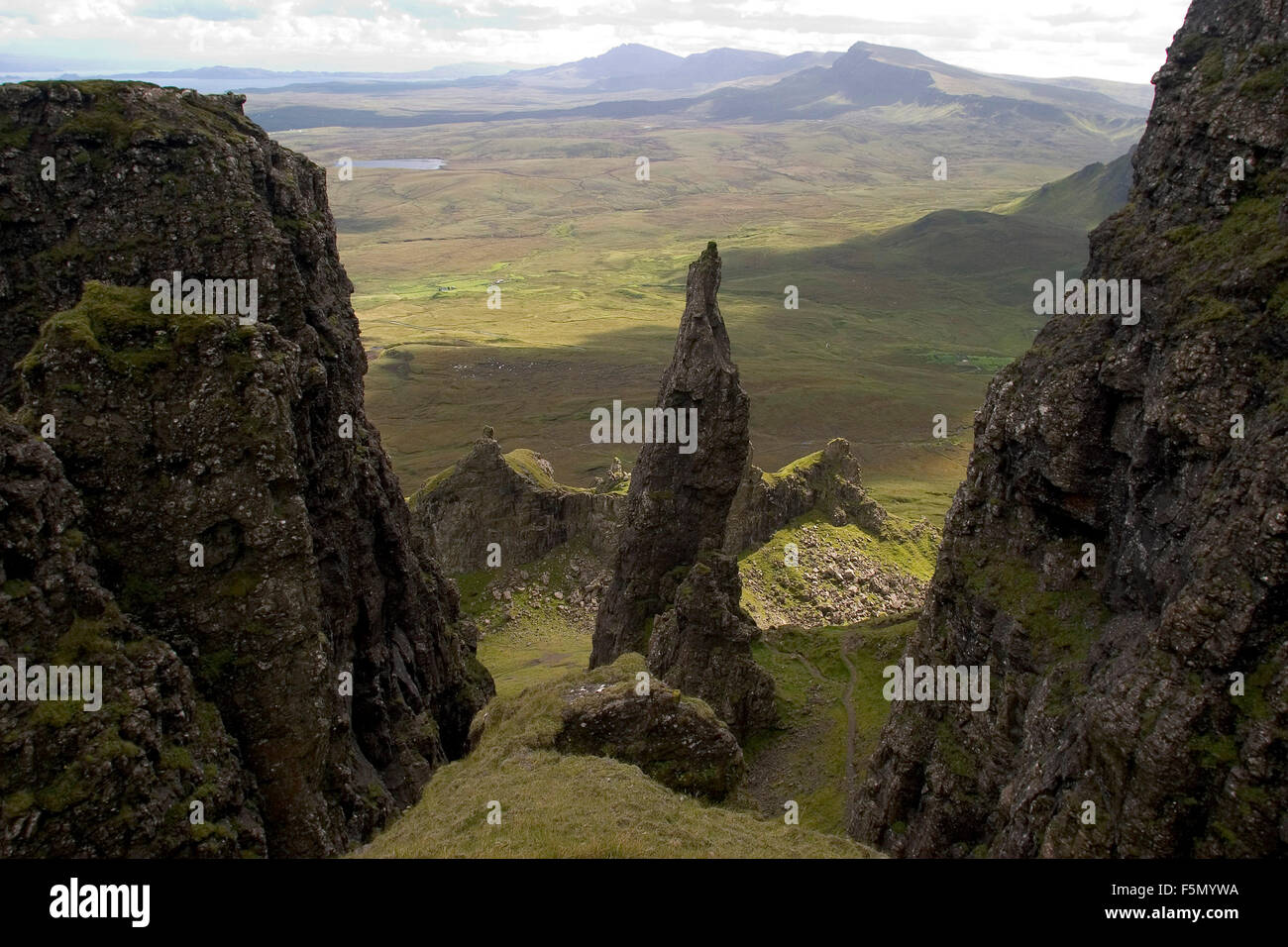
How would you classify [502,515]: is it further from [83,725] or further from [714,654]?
[83,725]

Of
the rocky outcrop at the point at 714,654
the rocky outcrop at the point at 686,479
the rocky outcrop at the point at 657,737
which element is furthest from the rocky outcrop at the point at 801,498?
the rocky outcrop at the point at 657,737

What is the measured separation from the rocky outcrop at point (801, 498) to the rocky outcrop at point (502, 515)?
41.7 ft

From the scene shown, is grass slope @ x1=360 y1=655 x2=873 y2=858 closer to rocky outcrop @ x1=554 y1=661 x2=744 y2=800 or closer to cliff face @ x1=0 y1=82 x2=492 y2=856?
rocky outcrop @ x1=554 y1=661 x2=744 y2=800

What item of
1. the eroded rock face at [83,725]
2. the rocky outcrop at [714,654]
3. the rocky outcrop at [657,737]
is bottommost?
the rocky outcrop at [714,654]

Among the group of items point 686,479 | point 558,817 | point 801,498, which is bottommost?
point 801,498

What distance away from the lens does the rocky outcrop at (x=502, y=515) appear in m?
86.9

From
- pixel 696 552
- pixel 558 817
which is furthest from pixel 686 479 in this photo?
pixel 558 817

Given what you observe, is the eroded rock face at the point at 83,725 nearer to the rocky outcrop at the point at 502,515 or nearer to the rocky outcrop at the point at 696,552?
the rocky outcrop at the point at 696,552

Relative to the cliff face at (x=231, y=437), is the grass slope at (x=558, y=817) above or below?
below

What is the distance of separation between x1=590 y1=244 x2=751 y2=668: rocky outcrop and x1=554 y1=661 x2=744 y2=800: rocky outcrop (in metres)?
24.9

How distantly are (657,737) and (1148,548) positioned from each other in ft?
65.6

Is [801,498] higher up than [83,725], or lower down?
lower down

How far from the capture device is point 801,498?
85.1m
